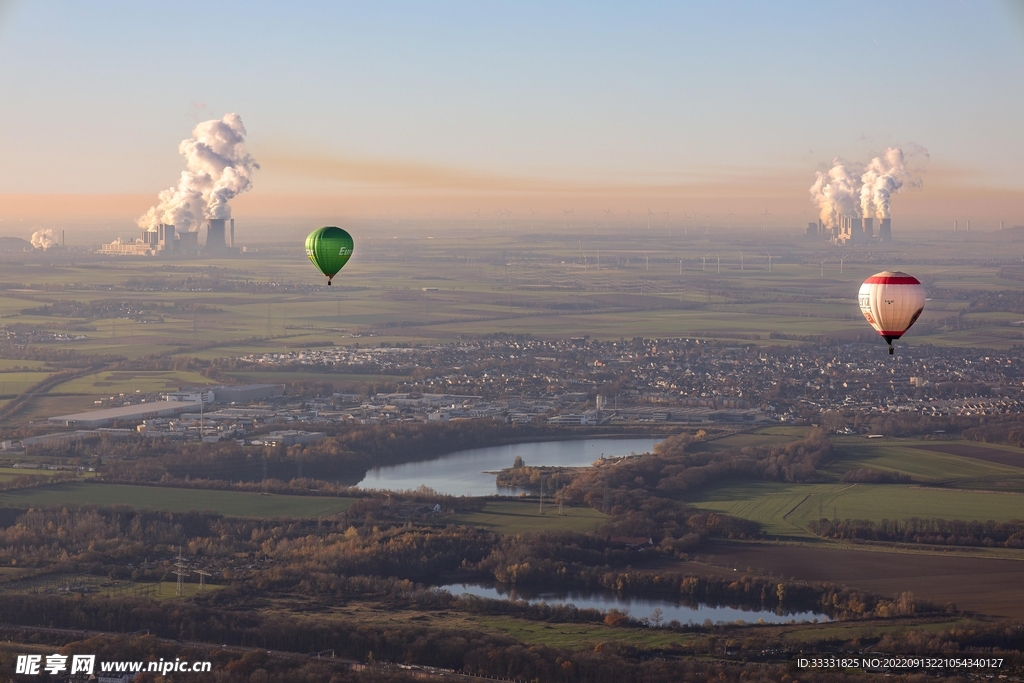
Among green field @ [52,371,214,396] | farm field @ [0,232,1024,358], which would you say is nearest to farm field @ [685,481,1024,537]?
green field @ [52,371,214,396]

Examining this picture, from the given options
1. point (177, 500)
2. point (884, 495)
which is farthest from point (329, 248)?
point (884, 495)

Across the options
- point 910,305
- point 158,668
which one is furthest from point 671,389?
point 158,668

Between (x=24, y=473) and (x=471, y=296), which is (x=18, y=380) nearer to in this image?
(x=24, y=473)

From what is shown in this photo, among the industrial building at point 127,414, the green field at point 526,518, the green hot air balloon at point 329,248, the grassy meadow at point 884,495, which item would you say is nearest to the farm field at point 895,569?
the grassy meadow at point 884,495

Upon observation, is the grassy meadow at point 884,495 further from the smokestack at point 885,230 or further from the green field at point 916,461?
the smokestack at point 885,230

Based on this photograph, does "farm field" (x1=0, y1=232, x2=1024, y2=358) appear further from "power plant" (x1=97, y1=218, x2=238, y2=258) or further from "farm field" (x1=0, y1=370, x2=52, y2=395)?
"farm field" (x1=0, y1=370, x2=52, y2=395)
